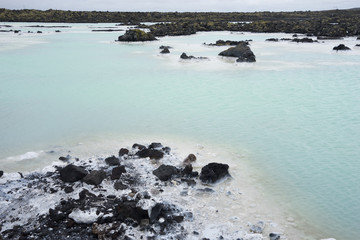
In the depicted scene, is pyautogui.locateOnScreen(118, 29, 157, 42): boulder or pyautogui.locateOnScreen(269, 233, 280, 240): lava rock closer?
pyautogui.locateOnScreen(269, 233, 280, 240): lava rock

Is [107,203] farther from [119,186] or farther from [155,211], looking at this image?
[155,211]

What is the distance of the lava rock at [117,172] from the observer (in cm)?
576

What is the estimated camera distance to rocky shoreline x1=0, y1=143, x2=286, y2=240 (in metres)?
4.41

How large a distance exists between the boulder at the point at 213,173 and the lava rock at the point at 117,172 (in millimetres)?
1476

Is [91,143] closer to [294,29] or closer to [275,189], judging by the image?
[275,189]

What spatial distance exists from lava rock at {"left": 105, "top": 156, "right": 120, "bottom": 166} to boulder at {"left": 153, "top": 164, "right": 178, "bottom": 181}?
0.83 meters

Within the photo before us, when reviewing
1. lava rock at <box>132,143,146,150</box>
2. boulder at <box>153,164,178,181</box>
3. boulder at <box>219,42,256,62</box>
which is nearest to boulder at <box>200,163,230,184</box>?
boulder at <box>153,164,178,181</box>

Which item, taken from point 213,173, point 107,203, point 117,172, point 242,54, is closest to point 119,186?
point 117,172

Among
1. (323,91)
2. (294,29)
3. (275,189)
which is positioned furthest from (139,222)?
(294,29)

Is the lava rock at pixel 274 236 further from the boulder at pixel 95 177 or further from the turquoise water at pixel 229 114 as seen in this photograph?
the boulder at pixel 95 177

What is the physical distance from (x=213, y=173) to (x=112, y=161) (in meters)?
2.02

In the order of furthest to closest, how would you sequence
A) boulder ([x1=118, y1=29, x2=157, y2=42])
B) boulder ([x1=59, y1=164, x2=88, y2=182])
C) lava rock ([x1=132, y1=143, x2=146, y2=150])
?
boulder ([x1=118, y1=29, x2=157, y2=42]), lava rock ([x1=132, y1=143, x2=146, y2=150]), boulder ([x1=59, y1=164, x2=88, y2=182])

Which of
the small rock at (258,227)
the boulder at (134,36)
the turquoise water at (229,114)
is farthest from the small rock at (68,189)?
the boulder at (134,36)

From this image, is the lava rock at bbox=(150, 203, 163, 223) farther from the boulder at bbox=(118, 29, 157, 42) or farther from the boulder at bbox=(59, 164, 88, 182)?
the boulder at bbox=(118, 29, 157, 42)
